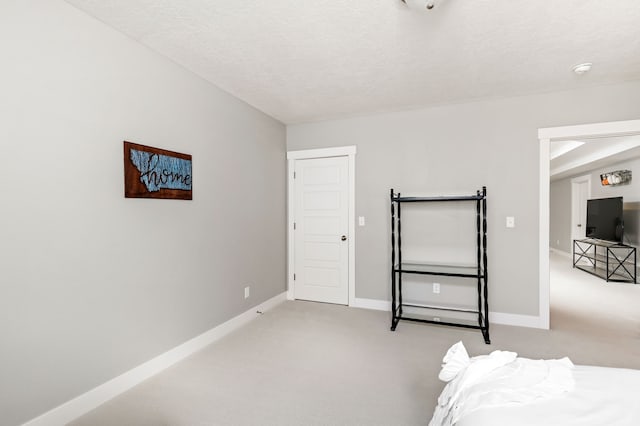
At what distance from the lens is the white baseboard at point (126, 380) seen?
1746mm

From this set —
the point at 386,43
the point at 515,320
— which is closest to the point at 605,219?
the point at 515,320

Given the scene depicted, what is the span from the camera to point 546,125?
313 cm

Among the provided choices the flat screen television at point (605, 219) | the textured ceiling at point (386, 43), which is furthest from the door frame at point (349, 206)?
the flat screen television at point (605, 219)

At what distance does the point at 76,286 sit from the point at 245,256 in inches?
65.5

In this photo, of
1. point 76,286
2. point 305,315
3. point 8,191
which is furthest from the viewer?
point 305,315

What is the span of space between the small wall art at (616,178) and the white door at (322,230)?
18.5 feet

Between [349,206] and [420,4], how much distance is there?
2.45 m

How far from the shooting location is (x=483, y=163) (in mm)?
3363

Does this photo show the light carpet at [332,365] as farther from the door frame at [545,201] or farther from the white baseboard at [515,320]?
the door frame at [545,201]

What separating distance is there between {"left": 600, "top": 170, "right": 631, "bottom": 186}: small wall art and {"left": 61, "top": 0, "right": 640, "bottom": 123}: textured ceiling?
4.17m

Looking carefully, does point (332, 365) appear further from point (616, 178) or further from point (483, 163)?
point (616, 178)

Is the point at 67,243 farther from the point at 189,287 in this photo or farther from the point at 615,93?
the point at 615,93

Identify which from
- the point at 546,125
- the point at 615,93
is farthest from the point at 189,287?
the point at 615,93

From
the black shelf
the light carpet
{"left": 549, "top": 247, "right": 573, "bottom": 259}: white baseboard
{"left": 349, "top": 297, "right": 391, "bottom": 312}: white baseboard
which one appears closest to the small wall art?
{"left": 549, "top": 247, "right": 573, "bottom": 259}: white baseboard
